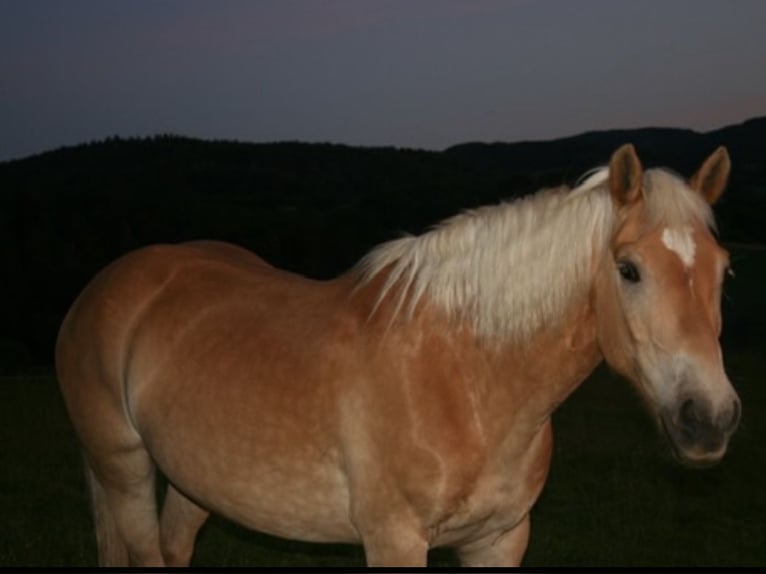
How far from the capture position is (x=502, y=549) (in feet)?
12.7

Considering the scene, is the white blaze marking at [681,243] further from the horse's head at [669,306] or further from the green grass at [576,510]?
the green grass at [576,510]

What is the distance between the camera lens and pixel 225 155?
71375mm

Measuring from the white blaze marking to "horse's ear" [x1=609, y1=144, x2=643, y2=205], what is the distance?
200mm

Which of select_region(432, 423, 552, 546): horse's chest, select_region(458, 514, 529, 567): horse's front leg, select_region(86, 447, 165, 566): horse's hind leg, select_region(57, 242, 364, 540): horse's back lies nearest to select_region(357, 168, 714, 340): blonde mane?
select_region(57, 242, 364, 540): horse's back

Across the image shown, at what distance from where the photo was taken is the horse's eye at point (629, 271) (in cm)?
301

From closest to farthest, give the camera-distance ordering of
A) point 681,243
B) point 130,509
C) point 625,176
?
point 681,243
point 625,176
point 130,509

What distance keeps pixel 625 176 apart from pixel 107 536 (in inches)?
141

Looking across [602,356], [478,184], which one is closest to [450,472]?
[602,356]

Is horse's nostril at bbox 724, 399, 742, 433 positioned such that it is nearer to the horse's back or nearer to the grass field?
the grass field

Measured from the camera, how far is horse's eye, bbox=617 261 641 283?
3.01 metres

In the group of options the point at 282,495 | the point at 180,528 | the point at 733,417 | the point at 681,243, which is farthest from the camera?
the point at 180,528

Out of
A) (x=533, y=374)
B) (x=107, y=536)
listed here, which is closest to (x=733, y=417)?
(x=533, y=374)

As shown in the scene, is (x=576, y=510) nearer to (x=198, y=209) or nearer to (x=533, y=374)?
(x=533, y=374)

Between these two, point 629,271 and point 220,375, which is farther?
point 220,375
